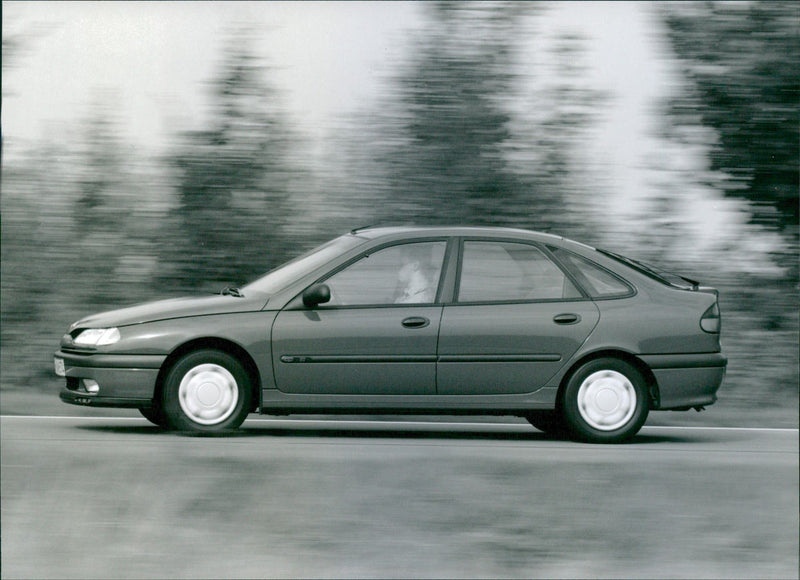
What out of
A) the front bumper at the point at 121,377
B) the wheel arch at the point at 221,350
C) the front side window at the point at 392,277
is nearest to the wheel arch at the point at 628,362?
the front side window at the point at 392,277

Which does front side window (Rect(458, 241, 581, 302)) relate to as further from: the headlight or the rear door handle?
the headlight

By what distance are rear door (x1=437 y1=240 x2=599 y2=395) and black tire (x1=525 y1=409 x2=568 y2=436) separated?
0.47m

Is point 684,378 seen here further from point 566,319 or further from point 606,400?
point 566,319

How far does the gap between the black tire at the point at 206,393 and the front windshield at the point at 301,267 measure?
0.63 meters

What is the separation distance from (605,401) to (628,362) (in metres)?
0.30

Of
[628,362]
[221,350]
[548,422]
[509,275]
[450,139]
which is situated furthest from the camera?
[450,139]

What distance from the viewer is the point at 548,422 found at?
840 cm

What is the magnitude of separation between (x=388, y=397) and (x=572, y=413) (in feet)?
3.85

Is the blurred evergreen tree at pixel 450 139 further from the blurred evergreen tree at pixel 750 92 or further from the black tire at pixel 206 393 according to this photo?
the black tire at pixel 206 393

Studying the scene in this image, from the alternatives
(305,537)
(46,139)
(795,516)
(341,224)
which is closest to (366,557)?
(305,537)

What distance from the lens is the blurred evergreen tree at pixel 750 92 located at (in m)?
12.7

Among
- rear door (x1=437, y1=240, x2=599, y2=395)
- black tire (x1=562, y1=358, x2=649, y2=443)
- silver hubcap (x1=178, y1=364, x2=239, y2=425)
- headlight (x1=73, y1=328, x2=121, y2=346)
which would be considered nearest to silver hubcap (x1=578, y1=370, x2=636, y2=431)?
black tire (x1=562, y1=358, x2=649, y2=443)

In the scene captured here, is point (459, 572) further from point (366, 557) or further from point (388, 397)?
point (388, 397)

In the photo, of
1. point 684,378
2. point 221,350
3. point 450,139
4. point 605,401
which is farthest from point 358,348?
point 450,139
